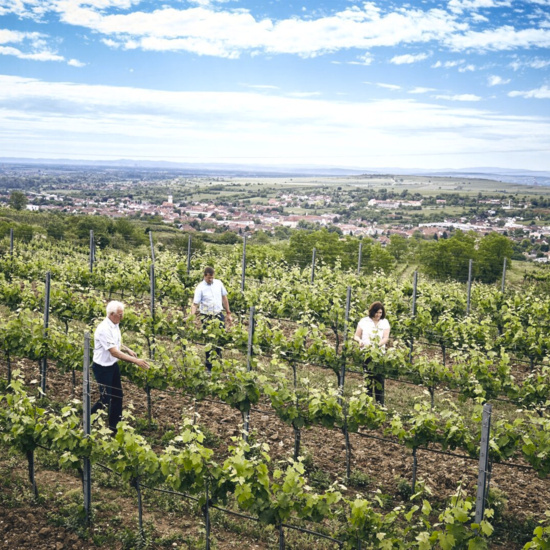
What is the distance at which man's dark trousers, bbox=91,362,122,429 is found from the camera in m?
6.57

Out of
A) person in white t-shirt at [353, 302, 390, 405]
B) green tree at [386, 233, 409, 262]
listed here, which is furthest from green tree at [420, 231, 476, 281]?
person in white t-shirt at [353, 302, 390, 405]

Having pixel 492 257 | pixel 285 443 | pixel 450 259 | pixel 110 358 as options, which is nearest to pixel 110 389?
pixel 110 358

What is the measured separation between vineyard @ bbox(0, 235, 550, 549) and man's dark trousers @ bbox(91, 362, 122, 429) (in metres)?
0.36

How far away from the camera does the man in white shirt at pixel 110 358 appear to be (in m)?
6.44

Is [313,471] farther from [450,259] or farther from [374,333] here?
[450,259]

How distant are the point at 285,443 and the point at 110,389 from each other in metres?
2.43

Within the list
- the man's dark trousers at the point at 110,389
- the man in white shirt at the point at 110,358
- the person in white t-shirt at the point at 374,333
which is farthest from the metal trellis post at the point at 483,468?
the man's dark trousers at the point at 110,389

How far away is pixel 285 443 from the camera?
7445 millimetres

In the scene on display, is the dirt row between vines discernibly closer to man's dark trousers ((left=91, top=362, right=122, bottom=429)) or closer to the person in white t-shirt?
man's dark trousers ((left=91, top=362, right=122, bottom=429))

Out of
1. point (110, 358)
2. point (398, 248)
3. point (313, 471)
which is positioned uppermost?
point (110, 358)

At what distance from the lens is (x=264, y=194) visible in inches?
4739

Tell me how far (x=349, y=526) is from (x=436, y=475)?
104 inches

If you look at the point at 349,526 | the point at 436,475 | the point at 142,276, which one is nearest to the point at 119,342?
the point at 349,526

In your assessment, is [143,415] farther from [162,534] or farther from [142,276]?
[142,276]
